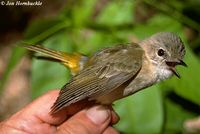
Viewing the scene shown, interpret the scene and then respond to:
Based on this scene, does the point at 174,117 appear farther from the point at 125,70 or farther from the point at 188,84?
the point at 125,70

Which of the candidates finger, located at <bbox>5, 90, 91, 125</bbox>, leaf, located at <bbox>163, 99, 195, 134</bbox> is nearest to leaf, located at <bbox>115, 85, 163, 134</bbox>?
leaf, located at <bbox>163, 99, 195, 134</bbox>

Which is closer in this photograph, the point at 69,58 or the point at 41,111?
the point at 41,111

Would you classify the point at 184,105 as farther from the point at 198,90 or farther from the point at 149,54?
the point at 149,54

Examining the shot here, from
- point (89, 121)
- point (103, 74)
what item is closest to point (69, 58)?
point (103, 74)

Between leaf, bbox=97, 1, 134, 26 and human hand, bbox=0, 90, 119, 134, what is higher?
leaf, bbox=97, 1, 134, 26

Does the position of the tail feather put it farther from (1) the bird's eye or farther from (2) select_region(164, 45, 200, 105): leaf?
(2) select_region(164, 45, 200, 105): leaf

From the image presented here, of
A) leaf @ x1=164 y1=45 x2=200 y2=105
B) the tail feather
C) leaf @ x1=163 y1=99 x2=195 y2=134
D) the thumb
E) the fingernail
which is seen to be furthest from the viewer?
leaf @ x1=163 y1=99 x2=195 y2=134

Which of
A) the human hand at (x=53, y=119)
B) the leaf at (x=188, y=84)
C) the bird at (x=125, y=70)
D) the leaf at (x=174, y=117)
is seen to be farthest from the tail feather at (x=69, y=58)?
the leaf at (x=174, y=117)
